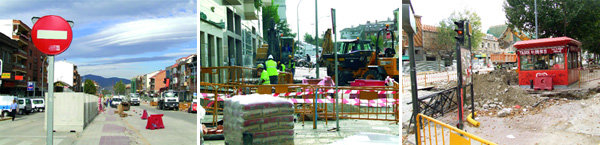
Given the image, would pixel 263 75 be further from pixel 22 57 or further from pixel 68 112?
pixel 22 57

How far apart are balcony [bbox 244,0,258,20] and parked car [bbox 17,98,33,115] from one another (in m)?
18.3

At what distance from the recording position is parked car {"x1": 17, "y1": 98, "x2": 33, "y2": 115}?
56.2 feet

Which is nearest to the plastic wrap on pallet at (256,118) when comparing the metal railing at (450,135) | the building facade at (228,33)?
the building facade at (228,33)

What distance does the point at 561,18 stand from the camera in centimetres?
1841

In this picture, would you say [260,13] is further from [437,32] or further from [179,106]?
[437,32]

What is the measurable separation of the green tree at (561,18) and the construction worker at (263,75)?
65.8ft

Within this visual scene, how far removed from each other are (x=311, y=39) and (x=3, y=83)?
55.5 ft

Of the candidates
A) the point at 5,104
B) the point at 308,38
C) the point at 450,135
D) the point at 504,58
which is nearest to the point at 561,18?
the point at 504,58

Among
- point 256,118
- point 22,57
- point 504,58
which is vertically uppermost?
point 504,58

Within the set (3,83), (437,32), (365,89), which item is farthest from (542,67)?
(3,83)

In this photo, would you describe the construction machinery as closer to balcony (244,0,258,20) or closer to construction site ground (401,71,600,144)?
balcony (244,0,258,20)

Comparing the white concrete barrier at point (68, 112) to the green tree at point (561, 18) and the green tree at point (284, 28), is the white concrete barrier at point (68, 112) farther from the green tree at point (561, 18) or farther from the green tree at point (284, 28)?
the green tree at point (561, 18)

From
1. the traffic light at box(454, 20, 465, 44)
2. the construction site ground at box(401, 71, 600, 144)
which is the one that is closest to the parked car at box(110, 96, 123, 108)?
the construction site ground at box(401, 71, 600, 144)

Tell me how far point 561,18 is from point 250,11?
20475 millimetres
